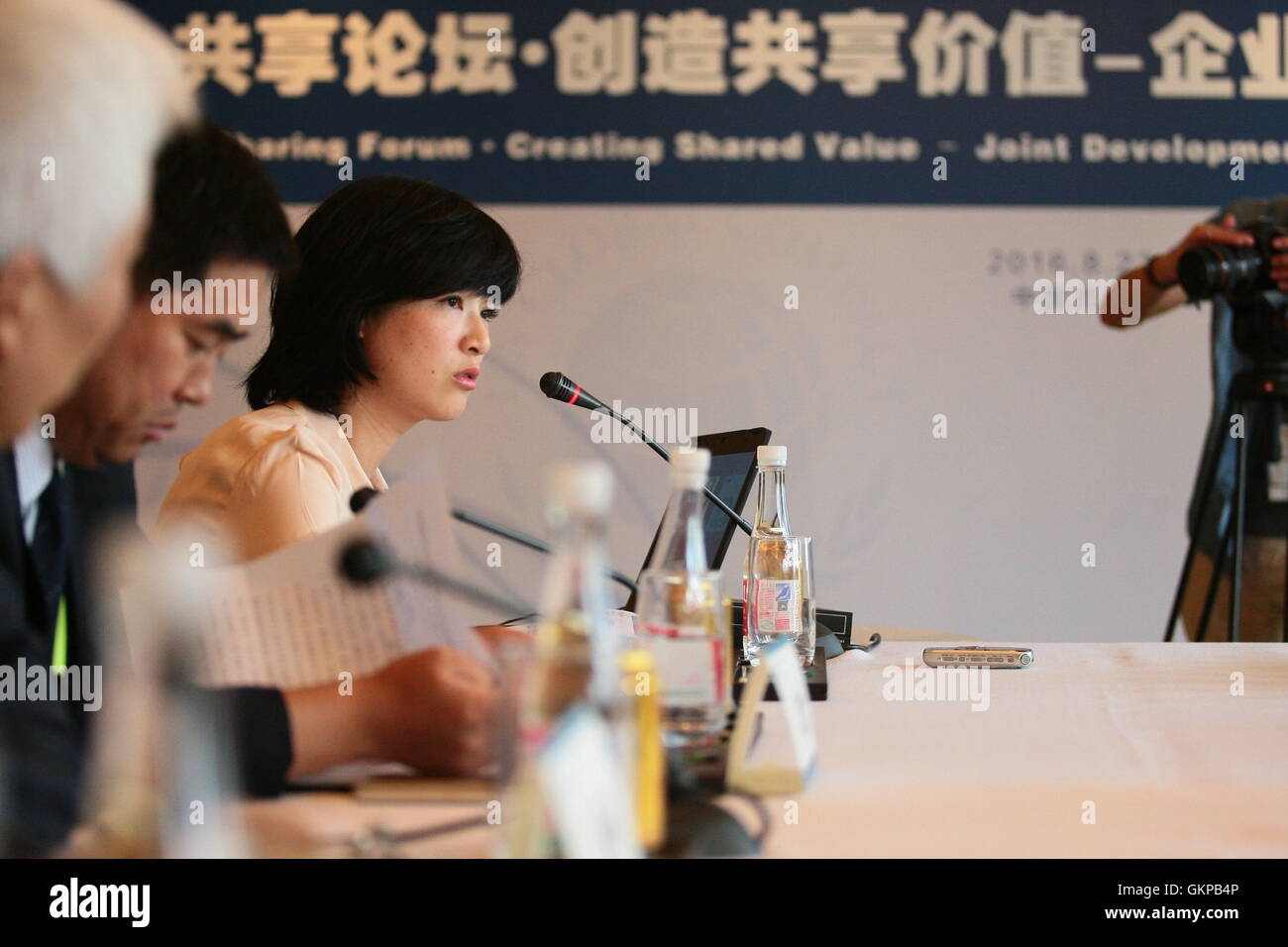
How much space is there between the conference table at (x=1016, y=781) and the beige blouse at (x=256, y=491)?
1.94 ft

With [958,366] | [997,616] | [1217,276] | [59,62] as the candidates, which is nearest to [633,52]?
[958,366]

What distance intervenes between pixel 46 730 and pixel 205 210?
0.46 metres

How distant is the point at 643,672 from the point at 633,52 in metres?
2.94

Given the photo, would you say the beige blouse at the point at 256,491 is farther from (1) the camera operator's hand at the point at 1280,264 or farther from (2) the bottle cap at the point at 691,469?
(1) the camera operator's hand at the point at 1280,264

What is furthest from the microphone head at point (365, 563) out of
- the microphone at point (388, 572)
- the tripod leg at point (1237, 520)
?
the tripod leg at point (1237, 520)

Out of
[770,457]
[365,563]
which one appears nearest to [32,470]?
[365,563]

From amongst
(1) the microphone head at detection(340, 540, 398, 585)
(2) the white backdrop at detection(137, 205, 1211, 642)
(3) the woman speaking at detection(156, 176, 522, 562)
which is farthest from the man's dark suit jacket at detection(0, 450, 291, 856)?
(2) the white backdrop at detection(137, 205, 1211, 642)

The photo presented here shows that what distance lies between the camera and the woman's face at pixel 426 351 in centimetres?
169

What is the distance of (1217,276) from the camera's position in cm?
220

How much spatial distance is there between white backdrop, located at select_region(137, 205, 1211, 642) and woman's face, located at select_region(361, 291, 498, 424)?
157 centimetres

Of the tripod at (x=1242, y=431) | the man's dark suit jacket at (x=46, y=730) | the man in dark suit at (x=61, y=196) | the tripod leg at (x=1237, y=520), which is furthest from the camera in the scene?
the tripod at (x=1242, y=431)

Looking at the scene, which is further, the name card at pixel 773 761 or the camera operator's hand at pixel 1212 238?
the camera operator's hand at pixel 1212 238
